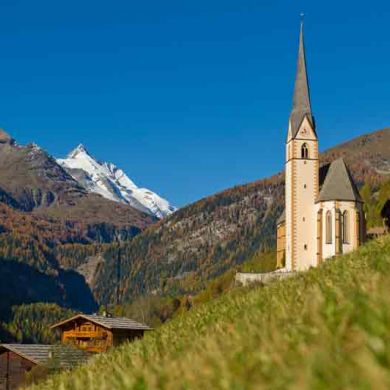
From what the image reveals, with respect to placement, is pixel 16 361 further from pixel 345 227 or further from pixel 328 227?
pixel 345 227

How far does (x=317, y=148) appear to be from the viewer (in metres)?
92.5

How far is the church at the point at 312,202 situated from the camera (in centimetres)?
8762

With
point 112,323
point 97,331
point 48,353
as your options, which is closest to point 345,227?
point 112,323

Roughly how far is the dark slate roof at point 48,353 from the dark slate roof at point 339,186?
3868 cm

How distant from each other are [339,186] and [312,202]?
10.4 ft

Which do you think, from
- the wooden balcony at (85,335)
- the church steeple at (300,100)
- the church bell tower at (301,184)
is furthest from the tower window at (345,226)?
the wooden balcony at (85,335)

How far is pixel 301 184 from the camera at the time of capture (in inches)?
3568

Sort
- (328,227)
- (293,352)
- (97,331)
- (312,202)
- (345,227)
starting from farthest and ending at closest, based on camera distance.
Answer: (312,202) < (345,227) < (328,227) < (97,331) < (293,352)

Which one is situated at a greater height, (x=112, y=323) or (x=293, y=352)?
(x=112, y=323)

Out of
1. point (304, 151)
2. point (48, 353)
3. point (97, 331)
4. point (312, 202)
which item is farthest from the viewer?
point (304, 151)

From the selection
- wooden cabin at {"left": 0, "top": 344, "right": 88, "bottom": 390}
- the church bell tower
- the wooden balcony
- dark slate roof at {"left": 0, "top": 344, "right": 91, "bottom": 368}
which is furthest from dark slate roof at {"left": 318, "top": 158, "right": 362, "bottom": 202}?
wooden cabin at {"left": 0, "top": 344, "right": 88, "bottom": 390}

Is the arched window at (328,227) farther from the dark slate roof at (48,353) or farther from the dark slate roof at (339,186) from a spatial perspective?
the dark slate roof at (48,353)

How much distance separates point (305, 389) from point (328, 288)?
5.03m

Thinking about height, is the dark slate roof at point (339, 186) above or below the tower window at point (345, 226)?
above
